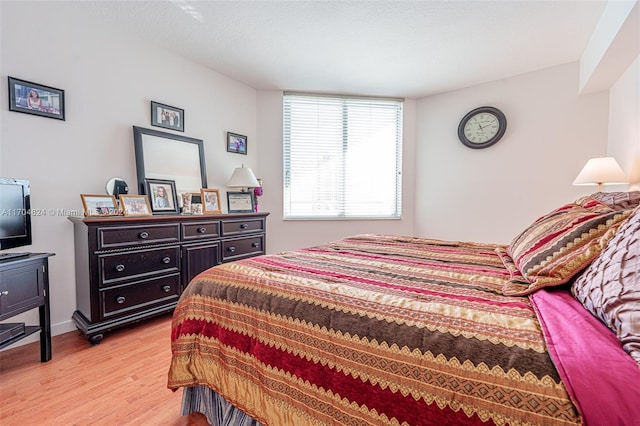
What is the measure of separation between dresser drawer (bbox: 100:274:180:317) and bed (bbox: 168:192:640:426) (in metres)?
1.14

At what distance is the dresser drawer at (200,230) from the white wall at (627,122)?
3.53 metres

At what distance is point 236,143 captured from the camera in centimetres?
354

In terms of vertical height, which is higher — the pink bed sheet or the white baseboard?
the pink bed sheet

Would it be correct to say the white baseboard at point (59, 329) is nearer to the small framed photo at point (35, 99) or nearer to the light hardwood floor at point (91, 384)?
the light hardwood floor at point (91, 384)

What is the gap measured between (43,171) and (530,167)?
4.65 m

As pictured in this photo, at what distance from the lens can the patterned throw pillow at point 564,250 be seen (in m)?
0.93

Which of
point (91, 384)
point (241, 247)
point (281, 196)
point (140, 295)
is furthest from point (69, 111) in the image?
point (281, 196)

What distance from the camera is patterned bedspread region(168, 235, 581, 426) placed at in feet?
2.07

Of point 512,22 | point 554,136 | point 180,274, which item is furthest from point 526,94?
point 180,274

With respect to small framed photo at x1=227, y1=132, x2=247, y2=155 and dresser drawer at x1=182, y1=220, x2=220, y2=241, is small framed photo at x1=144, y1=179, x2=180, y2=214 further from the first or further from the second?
small framed photo at x1=227, y1=132, x2=247, y2=155

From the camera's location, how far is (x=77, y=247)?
2205 mm

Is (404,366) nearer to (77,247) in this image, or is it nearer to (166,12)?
(77,247)

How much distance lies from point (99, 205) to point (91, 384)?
125cm

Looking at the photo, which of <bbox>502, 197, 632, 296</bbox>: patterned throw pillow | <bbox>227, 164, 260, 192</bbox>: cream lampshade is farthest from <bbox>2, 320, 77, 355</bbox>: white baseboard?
<bbox>502, 197, 632, 296</bbox>: patterned throw pillow
